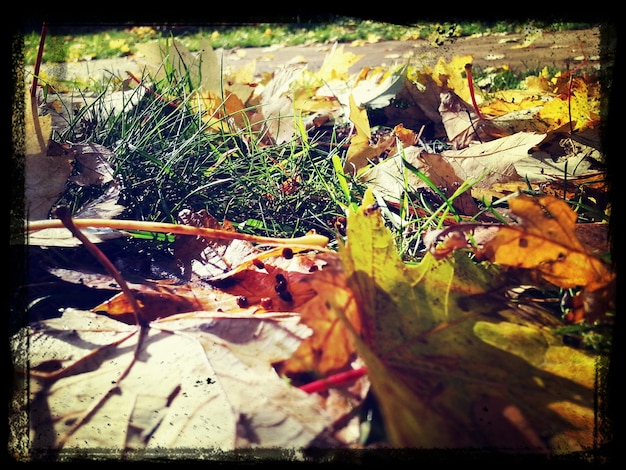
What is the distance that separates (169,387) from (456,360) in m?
0.36

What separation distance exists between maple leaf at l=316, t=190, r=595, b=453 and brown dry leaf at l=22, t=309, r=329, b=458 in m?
0.10

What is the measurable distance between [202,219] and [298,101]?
79 cm

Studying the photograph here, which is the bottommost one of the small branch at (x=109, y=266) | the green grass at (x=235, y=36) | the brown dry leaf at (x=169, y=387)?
the brown dry leaf at (x=169, y=387)

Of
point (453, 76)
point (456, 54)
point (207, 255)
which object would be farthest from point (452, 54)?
point (207, 255)

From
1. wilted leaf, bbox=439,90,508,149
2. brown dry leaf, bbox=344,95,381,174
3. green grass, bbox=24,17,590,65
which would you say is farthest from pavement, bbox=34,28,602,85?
brown dry leaf, bbox=344,95,381,174

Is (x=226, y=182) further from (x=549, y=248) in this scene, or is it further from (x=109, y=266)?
(x=549, y=248)

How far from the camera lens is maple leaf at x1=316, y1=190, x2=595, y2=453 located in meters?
0.53

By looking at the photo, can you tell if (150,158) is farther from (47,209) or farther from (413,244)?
(413,244)

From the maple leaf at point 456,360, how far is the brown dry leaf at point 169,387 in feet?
0.34

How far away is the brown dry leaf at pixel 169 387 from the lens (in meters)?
0.56

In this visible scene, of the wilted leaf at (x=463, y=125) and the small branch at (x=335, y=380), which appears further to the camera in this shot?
the wilted leaf at (x=463, y=125)

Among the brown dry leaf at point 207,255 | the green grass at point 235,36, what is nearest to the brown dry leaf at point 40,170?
the brown dry leaf at point 207,255

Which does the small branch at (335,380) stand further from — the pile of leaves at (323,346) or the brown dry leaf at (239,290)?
the brown dry leaf at (239,290)

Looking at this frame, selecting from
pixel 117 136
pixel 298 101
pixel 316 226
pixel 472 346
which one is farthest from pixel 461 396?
pixel 298 101
